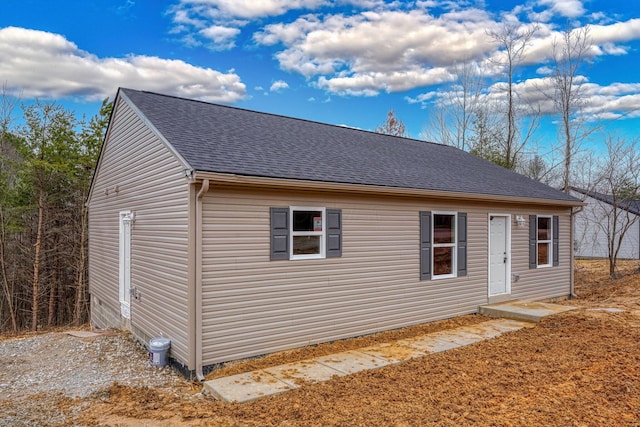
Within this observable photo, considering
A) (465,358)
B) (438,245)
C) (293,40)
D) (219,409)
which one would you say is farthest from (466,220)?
(293,40)

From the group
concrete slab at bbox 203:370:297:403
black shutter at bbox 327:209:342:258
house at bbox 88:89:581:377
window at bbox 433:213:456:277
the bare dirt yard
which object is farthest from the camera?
window at bbox 433:213:456:277

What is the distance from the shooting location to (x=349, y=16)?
12805 mm

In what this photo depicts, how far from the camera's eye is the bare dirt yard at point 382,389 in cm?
374

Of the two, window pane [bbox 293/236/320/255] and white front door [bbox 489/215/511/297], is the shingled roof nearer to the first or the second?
white front door [bbox 489/215/511/297]

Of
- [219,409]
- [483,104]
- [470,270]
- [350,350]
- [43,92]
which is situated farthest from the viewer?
[483,104]

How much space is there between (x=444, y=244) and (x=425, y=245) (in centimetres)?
61

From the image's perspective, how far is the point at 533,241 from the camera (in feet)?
31.7

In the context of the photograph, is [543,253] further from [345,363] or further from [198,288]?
[198,288]

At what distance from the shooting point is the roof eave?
4969 mm

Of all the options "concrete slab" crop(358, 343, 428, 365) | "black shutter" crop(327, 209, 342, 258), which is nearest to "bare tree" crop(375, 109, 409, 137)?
"black shutter" crop(327, 209, 342, 258)

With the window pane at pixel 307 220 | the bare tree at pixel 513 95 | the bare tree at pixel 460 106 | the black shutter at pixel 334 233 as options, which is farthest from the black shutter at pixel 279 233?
the bare tree at pixel 460 106

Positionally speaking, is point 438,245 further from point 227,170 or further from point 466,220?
point 227,170

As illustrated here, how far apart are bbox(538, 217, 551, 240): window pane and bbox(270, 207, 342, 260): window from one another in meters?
6.35

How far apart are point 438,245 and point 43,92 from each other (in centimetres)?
1443
